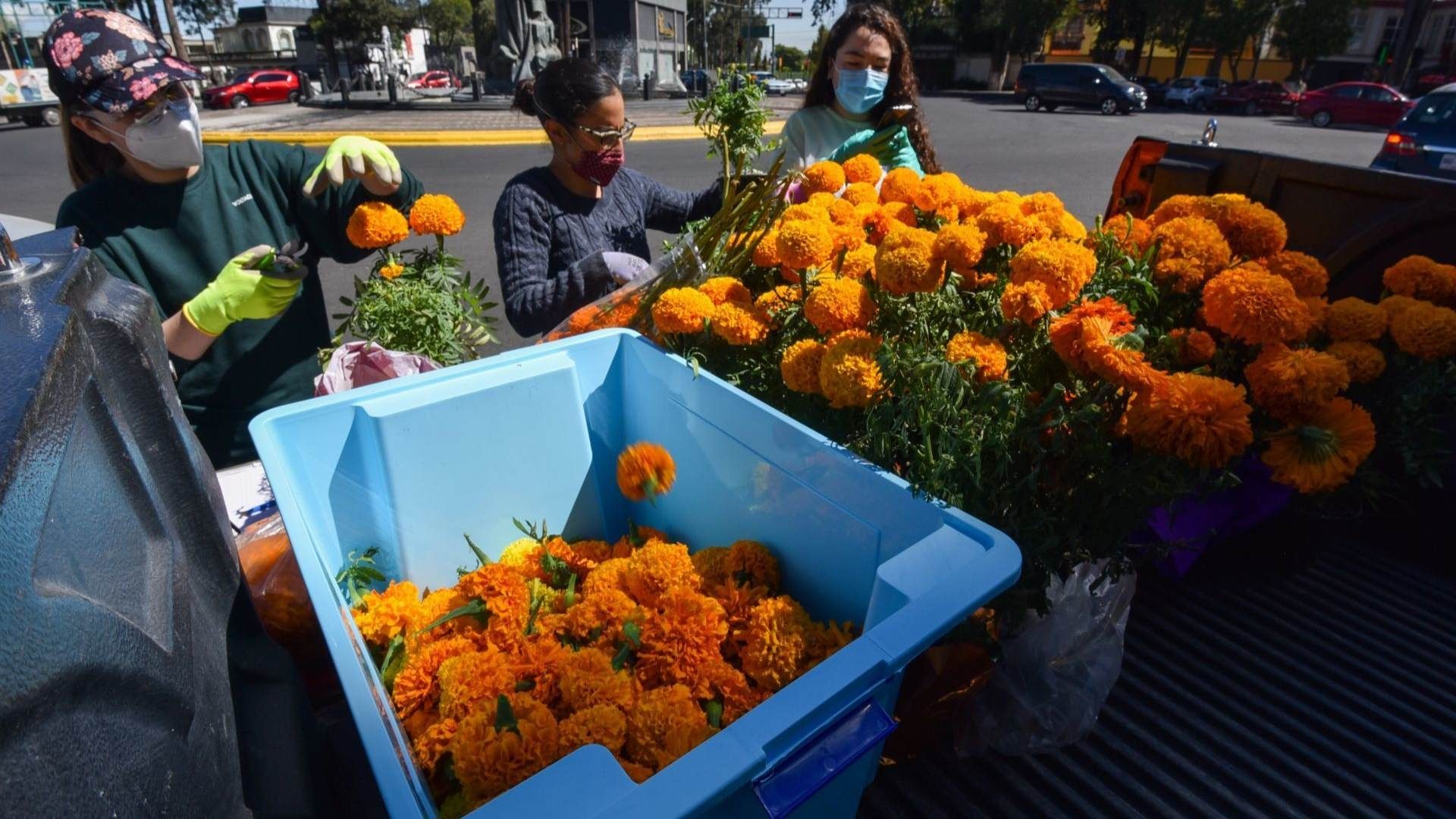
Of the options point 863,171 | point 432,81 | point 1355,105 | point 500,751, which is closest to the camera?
point 500,751

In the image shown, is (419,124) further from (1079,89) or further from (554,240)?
(1079,89)

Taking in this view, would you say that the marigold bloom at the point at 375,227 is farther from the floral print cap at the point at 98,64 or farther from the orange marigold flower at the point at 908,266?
the orange marigold flower at the point at 908,266

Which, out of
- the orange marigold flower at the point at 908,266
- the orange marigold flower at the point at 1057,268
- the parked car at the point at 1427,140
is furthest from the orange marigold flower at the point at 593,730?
the parked car at the point at 1427,140

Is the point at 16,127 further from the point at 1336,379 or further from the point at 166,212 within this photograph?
the point at 1336,379

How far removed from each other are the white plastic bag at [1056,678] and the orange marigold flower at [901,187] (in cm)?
90

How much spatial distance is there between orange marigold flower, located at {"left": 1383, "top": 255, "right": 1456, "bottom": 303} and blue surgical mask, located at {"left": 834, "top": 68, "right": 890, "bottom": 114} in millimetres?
1966

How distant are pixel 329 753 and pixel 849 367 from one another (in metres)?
0.99

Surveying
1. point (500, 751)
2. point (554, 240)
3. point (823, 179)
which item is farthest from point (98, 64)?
point (500, 751)

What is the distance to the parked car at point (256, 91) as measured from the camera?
26969 mm

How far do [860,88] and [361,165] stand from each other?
1958 millimetres

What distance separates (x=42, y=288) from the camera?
723mm

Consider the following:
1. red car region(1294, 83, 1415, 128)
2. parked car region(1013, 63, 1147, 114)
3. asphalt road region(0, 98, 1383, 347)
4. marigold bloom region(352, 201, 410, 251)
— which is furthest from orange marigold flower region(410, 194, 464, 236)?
red car region(1294, 83, 1415, 128)

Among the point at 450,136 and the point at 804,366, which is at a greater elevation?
the point at 804,366

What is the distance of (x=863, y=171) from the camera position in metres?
2.04
